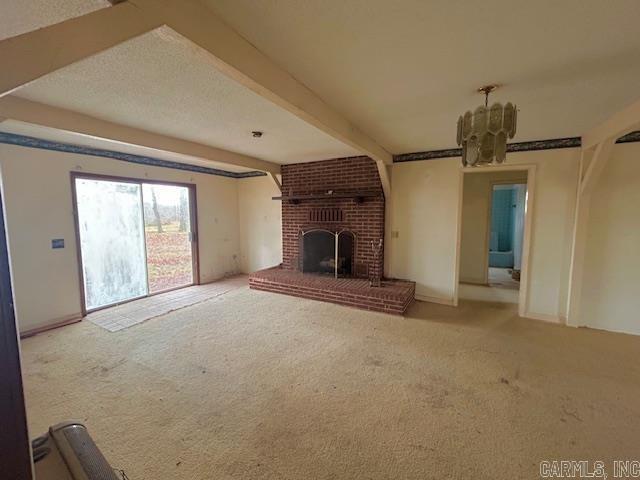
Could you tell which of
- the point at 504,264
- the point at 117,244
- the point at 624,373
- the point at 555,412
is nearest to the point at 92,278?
the point at 117,244

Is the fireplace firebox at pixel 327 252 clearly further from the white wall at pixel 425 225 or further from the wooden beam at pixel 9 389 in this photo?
the wooden beam at pixel 9 389

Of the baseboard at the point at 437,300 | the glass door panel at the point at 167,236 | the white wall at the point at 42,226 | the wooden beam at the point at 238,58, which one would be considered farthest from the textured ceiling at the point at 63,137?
the baseboard at the point at 437,300

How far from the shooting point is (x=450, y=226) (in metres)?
3.89

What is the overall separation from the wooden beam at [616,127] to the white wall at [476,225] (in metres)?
1.84

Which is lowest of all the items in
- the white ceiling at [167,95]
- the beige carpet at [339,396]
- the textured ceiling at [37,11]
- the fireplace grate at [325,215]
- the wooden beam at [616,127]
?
the beige carpet at [339,396]

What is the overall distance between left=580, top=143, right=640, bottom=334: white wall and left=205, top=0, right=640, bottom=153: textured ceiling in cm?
108

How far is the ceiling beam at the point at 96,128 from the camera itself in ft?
7.01

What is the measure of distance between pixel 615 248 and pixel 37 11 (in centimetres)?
511

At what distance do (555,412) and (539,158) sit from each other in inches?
115

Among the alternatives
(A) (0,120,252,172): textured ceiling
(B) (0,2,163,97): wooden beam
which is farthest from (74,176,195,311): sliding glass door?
(B) (0,2,163,97): wooden beam

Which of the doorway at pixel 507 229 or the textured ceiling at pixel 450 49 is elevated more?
the textured ceiling at pixel 450 49

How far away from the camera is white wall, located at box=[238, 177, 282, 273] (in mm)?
5527

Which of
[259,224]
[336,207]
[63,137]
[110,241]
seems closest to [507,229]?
[336,207]

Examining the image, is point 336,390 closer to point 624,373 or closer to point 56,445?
point 56,445
